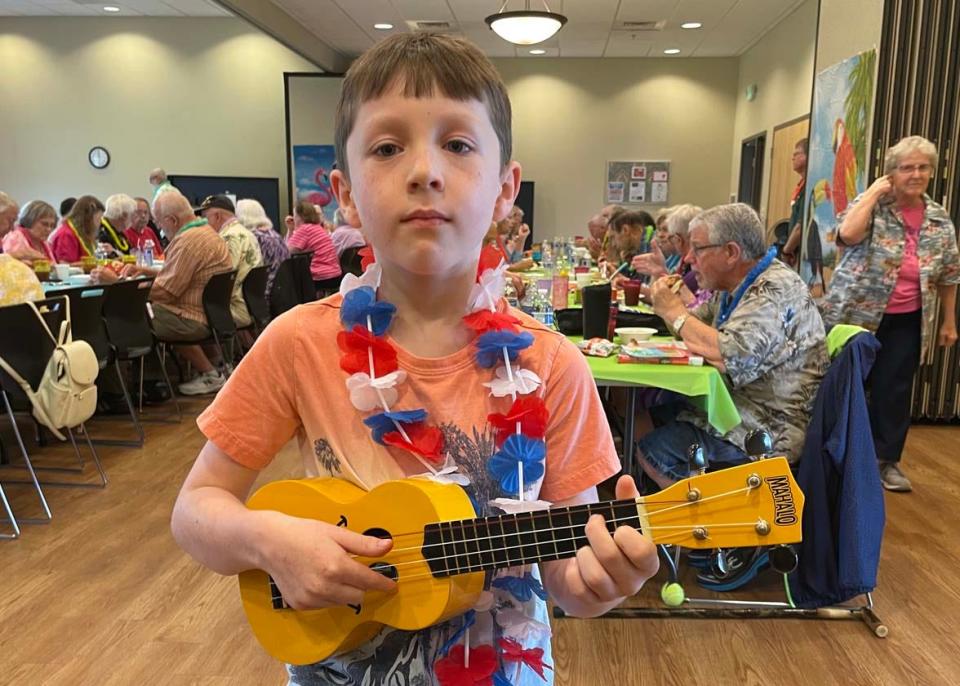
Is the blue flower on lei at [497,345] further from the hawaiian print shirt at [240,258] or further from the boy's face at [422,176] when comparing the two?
the hawaiian print shirt at [240,258]

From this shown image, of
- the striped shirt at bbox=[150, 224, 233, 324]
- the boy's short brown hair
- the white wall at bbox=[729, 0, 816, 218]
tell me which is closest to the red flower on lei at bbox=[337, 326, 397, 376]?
the boy's short brown hair

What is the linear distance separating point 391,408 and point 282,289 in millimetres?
5494

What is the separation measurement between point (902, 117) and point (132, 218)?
6291 mm

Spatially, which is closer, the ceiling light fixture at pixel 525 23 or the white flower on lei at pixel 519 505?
the white flower on lei at pixel 519 505

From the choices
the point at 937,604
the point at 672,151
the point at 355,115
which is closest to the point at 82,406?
the point at 355,115

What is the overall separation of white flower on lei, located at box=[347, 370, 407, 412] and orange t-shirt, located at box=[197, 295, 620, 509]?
17 mm

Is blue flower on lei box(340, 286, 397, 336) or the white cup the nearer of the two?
blue flower on lei box(340, 286, 397, 336)

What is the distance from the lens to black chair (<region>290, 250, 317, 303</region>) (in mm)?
6438

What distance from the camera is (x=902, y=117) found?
4312 mm

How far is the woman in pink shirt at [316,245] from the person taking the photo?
7.06m

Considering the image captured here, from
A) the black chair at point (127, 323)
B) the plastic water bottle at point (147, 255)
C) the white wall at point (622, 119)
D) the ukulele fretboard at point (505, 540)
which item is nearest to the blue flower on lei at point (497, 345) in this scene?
the ukulele fretboard at point (505, 540)

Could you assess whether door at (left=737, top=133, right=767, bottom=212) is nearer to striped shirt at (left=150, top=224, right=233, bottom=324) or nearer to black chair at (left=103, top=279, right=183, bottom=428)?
striped shirt at (left=150, top=224, right=233, bottom=324)

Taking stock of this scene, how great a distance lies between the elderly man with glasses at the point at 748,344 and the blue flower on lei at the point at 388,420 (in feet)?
6.03

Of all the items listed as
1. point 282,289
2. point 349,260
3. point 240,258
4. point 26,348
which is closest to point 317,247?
point 349,260
